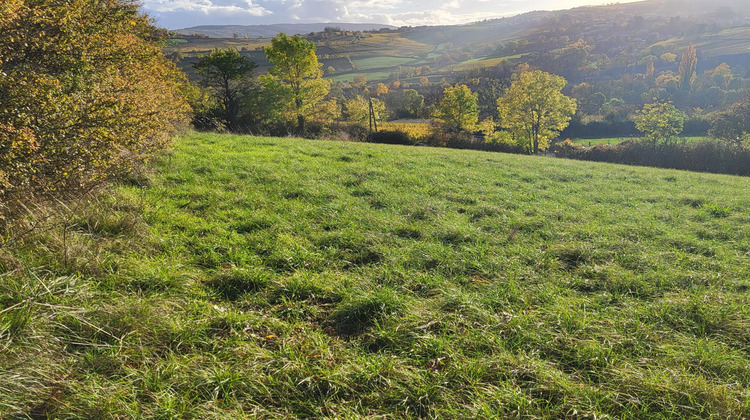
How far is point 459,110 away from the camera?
175ft

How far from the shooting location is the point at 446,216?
6.63 m

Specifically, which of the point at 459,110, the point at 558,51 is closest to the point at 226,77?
the point at 459,110

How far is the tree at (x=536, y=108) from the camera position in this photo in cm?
4309

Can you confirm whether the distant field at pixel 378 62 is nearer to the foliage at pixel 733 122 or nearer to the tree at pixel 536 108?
the tree at pixel 536 108

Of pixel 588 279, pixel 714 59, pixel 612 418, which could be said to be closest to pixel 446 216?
pixel 588 279

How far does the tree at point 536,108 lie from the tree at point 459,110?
19.8 feet

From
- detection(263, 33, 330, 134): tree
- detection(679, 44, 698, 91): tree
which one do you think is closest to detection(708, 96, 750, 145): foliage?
detection(263, 33, 330, 134): tree

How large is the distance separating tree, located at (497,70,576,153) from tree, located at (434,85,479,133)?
604 cm

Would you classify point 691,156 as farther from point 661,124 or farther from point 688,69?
point 688,69

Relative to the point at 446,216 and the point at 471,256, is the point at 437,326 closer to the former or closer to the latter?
the point at 471,256

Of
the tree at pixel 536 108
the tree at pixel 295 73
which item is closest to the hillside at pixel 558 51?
the tree at pixel 295 73

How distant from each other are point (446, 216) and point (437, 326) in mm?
3565

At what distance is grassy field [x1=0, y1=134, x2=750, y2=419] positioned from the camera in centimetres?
239

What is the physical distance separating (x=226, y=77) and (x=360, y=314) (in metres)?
40.9
